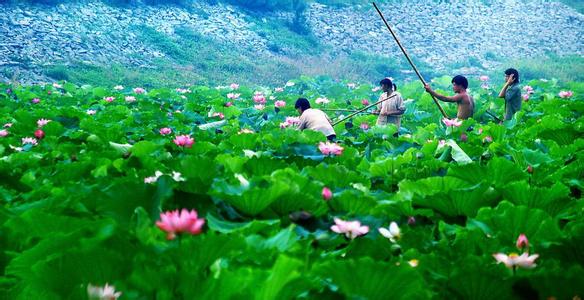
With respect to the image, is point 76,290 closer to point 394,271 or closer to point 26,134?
point 394,271

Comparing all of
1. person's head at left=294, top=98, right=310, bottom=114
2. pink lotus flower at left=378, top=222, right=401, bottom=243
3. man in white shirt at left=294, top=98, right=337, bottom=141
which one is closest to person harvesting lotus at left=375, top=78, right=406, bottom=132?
person's head at left=294, top=98, right=310, bottom=114

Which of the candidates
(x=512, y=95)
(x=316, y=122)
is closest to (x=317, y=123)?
(x=316, y=122)

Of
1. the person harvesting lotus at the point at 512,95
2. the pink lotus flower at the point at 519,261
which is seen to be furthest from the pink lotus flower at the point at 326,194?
the person harvesting lotus at the point at 512,95

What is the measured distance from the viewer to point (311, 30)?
24078 millimetres

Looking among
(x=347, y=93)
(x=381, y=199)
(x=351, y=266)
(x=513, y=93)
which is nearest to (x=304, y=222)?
(x=381, y=199)

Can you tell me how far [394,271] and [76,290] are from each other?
0.60 meters

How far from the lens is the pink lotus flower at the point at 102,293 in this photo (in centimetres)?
114

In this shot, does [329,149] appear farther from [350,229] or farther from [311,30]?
[311,30]

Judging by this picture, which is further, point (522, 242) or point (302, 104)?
point (302, 104)

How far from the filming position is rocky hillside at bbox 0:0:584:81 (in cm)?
1681

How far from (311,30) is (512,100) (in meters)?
17.8

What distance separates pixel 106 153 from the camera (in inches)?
117

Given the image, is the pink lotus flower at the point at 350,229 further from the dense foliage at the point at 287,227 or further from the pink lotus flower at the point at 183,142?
the pink lotus flower at the point at 183,142

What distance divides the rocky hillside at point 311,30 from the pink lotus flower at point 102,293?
13.5 m
